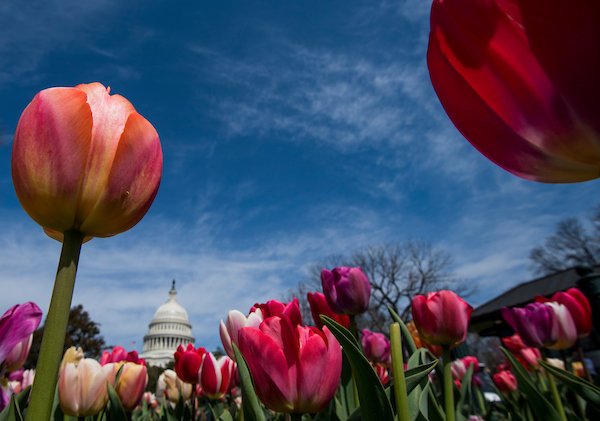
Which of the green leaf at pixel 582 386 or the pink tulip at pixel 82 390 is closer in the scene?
the green leaf at pixel 582 386

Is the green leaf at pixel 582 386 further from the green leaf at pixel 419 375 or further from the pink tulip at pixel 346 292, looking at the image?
the pink tulip at pixel 346 292

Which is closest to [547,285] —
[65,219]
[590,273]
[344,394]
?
[590,273]

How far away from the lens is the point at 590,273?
8.38 ft

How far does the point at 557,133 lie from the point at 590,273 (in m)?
2.89

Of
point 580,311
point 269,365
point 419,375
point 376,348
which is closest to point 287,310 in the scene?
point 269,365

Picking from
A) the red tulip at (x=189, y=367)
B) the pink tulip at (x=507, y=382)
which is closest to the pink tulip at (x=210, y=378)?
the red tulip at (x=189, y=367)

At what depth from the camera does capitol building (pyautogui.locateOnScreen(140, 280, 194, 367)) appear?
187 ft

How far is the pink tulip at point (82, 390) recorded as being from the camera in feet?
4.71

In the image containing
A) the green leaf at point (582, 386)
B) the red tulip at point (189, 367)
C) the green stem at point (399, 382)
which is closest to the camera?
the green stem at point (399, 382)

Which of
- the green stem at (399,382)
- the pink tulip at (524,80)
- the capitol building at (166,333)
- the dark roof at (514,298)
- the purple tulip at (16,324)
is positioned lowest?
the green stem at (399,382)

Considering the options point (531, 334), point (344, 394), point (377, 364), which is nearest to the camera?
point (344, 394)

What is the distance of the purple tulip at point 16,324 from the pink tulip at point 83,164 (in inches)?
32.3

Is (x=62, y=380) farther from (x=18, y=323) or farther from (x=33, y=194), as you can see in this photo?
(x=33, y=194)

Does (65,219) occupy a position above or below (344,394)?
above
